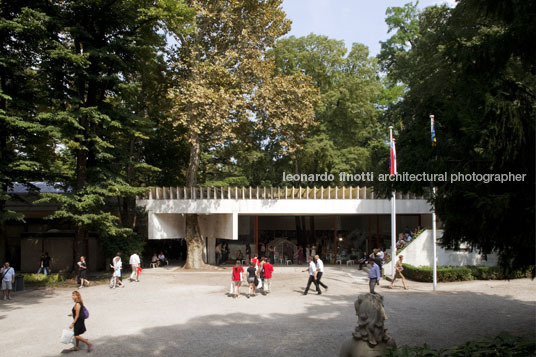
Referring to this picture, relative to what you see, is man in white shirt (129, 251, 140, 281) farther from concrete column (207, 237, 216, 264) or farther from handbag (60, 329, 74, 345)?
handbag (60, 329, 74, 345)

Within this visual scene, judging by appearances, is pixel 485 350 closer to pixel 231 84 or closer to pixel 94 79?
pixel 94 79

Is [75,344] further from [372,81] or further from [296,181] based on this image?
[372,81]

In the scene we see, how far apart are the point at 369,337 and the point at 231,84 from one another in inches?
864

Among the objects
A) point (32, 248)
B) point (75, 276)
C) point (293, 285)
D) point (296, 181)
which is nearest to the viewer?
point (293, 285)

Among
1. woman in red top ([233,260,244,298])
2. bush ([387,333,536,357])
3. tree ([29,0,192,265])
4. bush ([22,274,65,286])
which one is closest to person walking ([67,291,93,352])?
woman in red top ([233,260,244,298])

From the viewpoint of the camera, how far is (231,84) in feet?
88.0

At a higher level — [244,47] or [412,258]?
[244,47]

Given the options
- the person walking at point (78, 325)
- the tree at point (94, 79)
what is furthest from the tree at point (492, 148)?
the tree at point (94, 79)

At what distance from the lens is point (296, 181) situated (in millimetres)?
35406

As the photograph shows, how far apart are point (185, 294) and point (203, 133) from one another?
1183 centimetres

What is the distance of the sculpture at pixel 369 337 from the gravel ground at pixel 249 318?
2.85 metres

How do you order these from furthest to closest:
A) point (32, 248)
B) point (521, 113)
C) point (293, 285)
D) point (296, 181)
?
point (296, 181), point (32, 248), point (293, 285), point (521, 113)

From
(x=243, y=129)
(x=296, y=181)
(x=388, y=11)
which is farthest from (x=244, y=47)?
(x=388, y=11)

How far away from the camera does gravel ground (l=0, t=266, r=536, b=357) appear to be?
10.4 metres
